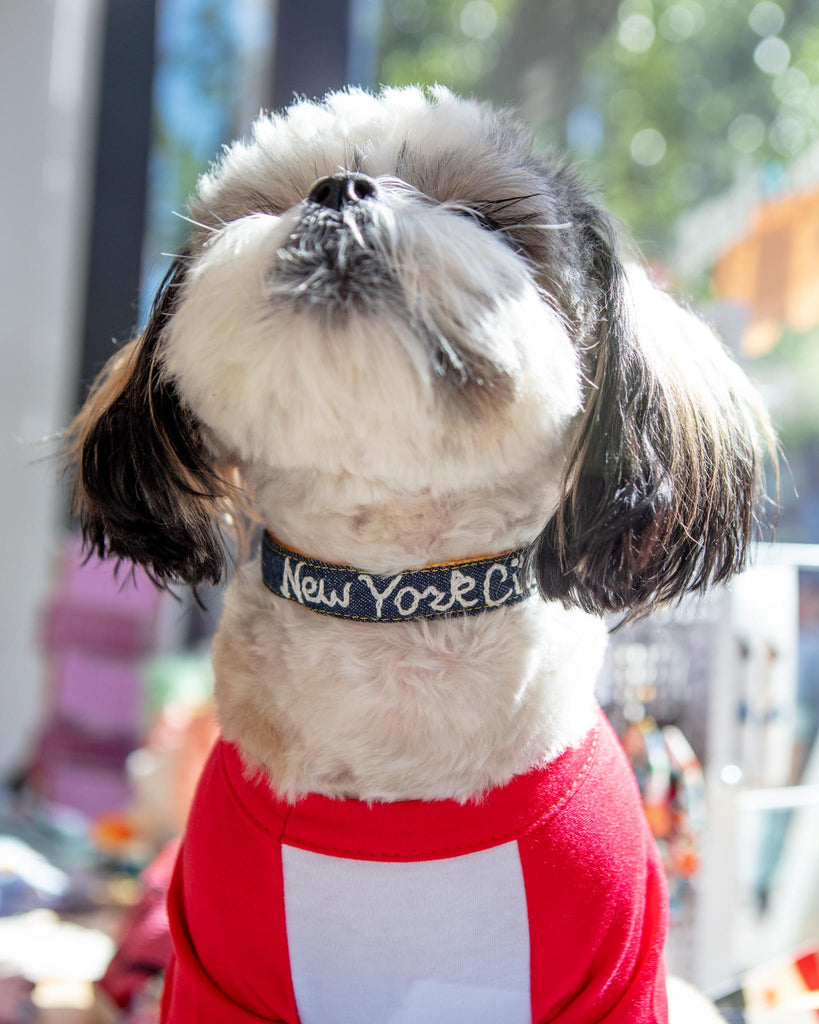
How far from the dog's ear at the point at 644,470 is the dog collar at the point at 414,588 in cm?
3

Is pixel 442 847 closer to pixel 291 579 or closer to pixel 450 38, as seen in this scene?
pixel 291 579

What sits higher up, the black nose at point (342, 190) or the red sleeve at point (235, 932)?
the black nose at point (342, 190)

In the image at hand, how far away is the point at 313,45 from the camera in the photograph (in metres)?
2.44

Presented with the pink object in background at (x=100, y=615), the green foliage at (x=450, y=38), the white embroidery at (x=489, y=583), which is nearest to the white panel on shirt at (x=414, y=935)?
the white embroidery at (x=489, y=583)

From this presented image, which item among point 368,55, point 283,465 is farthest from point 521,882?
point 368,55

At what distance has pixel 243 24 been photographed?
2.72m

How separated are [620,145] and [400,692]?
1851 millimetres

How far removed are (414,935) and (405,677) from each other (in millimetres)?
219

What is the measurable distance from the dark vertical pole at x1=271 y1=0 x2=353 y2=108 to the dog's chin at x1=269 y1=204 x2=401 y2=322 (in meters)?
2.00

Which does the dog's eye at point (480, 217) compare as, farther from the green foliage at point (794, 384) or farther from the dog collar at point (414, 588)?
the green foliage at point (794, 384)

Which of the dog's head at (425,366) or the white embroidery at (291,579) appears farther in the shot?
the white embroidery at (291,579)

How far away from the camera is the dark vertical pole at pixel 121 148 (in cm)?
277

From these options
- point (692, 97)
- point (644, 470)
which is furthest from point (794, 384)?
point (644, 470)

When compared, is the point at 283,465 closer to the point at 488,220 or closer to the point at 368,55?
the point at 488,220
